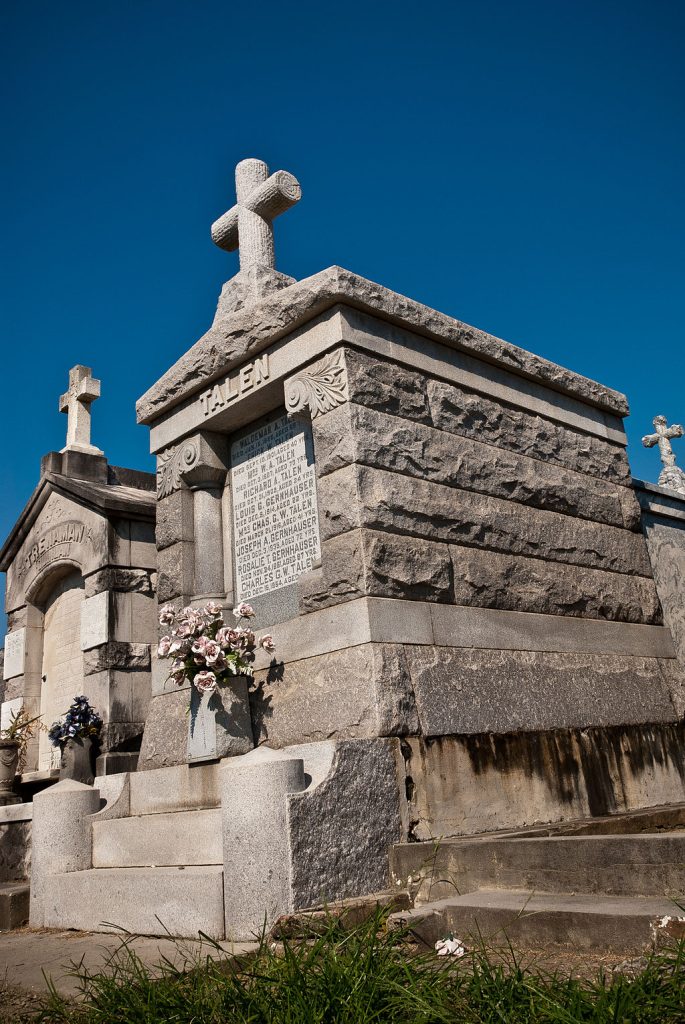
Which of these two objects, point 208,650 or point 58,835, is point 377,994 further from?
point 58,835

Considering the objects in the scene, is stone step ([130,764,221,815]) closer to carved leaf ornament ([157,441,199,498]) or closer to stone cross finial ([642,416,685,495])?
carved leaf ornament ([157,441,199,498])

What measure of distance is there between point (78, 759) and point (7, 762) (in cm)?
108

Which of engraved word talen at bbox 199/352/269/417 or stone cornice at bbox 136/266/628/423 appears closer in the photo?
stone cornice at bbox 136/266/628/423

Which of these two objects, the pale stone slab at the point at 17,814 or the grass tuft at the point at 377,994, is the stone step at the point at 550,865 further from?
the pale stone slab at the point at 17,814

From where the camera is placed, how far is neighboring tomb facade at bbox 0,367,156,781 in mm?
8898

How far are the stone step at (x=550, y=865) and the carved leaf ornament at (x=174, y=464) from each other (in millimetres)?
3743

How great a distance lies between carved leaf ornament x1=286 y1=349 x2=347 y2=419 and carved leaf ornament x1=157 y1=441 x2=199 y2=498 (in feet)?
4.32

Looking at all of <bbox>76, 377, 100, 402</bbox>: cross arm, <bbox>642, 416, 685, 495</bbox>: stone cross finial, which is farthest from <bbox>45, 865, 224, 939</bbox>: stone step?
<bbox>642, 416, 685, 495</bbox>: stone cross finial

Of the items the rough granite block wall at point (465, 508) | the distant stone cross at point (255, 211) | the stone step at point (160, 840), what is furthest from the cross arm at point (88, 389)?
the stone step at point (160, 840)

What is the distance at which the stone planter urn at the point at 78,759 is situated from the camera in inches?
317

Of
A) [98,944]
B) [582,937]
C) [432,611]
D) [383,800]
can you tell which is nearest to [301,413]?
[432,611]

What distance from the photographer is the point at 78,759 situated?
8.07 meters

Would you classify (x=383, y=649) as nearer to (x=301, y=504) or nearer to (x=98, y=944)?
(x=301, y=504)

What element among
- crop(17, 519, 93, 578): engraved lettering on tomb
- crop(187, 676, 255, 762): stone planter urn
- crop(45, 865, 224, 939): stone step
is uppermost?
crop(17, 519, 93, 578): engraved lettering on tomb
